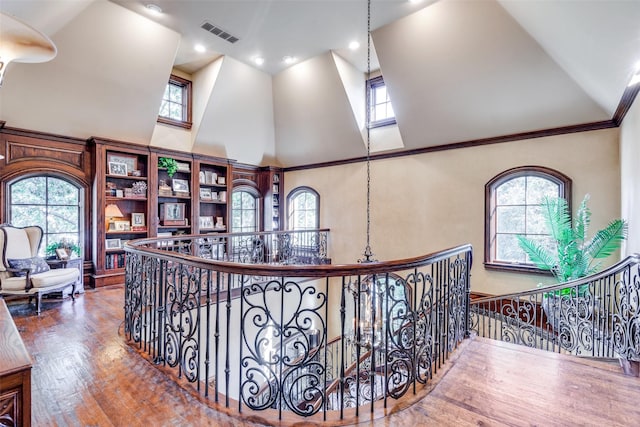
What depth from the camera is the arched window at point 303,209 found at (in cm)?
812

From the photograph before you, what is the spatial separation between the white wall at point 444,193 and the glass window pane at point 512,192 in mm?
281

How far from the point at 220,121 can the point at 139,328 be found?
15.6 feet

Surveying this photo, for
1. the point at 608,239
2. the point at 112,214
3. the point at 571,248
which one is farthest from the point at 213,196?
the point at 608,239

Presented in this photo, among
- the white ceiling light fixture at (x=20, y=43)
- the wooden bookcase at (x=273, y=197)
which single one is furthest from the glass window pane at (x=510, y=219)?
the white ceiling light fixture at (x=20, y=43)

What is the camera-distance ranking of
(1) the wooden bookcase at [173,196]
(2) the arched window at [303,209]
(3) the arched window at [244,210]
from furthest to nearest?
(2) the arched window at [303,209] → (3) the arched window at [244,210] → (1) the wooden bookcase at [173,196]

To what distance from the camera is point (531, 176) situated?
513 cm

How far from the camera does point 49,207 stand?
525 centimetres

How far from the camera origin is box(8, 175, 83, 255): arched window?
4.97 meters

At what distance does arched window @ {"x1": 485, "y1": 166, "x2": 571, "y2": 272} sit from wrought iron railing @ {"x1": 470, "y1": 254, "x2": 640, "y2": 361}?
2.40 feet

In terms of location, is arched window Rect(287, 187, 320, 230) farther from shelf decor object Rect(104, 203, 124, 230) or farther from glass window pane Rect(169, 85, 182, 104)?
shelf decor object Rect(104, 203, 124, 230)

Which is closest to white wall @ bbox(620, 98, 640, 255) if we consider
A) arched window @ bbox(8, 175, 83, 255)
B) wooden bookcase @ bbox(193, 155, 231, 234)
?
wooden bookcase @ bbox(193, 155, 231, 234)

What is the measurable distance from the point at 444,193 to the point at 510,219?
1231 mm

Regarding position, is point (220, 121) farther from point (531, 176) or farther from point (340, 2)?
point (531, 176)

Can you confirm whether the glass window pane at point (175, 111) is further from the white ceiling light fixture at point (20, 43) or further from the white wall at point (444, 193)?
the white ceiling light fixture at point (20, 43)
